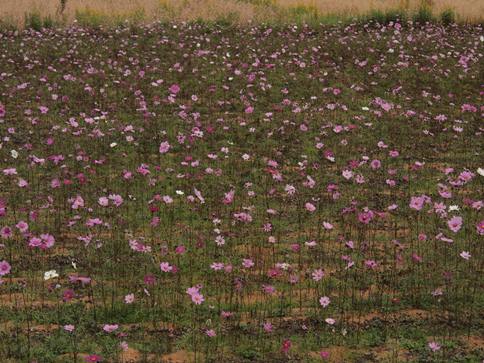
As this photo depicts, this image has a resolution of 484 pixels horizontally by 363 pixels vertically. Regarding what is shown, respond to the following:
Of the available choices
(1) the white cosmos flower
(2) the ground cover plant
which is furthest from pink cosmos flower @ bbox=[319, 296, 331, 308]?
(1) the white cosmos flower

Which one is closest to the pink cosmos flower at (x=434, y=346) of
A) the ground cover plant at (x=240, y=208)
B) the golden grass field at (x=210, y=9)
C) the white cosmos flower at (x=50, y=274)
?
the ground cover plant at (x=240, y=208)

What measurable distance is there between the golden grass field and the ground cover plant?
16.9 ft

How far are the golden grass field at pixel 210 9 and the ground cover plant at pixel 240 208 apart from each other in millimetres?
5158

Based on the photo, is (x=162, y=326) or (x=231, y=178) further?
(x=231, y=178)

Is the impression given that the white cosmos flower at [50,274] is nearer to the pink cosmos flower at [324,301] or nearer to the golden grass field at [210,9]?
the pink cosmos flower at [324,301]

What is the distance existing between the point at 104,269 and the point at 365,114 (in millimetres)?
7202

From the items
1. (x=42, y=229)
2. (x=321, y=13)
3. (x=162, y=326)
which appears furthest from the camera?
(x=321, y=13)

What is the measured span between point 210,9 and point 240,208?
15.9m

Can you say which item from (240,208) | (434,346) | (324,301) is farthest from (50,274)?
(434,346)

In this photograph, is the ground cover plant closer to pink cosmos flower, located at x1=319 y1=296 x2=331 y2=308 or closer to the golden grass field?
pink cosmos flower, located at x1=319 y1=296 x2=331 y2=308

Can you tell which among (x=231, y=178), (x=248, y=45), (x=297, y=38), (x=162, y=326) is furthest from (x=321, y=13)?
(x=162, y=326)

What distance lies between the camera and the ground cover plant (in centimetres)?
484

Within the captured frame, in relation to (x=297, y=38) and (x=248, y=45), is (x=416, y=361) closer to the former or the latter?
(x=248, y=45)

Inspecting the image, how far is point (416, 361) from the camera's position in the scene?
4.46 metres
